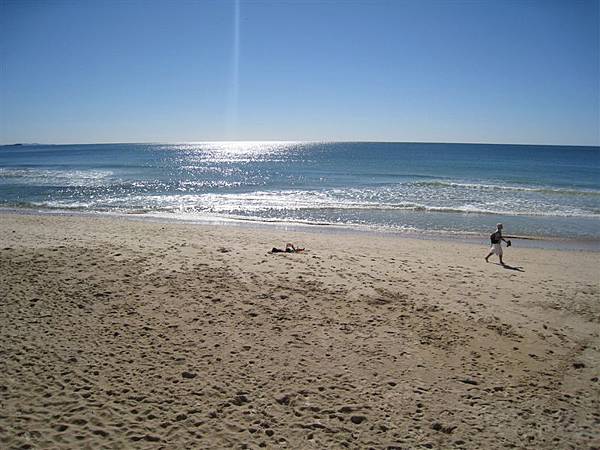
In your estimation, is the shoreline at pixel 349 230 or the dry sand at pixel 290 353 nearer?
the dry sand at pixel 290 353

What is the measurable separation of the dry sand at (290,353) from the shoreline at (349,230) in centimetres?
481

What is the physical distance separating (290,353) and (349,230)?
11.7 m

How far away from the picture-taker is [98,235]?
13.5 m

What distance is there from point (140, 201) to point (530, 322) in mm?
24133

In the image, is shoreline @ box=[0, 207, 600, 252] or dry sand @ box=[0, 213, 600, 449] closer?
dry sand @ box=[0, 213, 600, 449]

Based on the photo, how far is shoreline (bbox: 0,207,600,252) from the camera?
15219 mm

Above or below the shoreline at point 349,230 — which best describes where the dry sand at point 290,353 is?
below

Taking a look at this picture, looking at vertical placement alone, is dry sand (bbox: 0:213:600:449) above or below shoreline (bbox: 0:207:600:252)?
below

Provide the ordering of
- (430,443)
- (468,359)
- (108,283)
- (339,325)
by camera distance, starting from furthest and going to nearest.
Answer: (108,283) < (339,325) < (468,359) < (430,443)

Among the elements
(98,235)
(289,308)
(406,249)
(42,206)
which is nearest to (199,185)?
(42,206)

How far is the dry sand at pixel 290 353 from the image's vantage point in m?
4.42

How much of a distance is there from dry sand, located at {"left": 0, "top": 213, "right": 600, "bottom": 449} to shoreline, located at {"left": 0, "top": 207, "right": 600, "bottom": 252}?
15.8 feet

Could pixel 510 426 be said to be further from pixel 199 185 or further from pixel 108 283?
pixel 199 185

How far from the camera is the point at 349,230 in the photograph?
1733 centimetres
